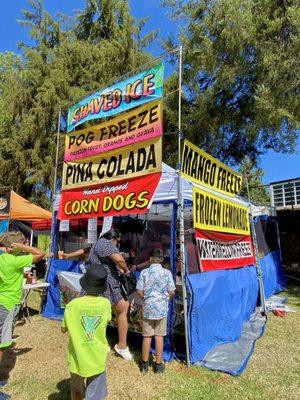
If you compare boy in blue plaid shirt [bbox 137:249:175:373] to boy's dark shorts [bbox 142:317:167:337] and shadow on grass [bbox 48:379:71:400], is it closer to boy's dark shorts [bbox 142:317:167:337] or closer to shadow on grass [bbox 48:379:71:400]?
boy's dark shorts [bbox 142:317:167:337]

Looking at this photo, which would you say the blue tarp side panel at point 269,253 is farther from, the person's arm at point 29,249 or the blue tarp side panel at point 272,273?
the person's arm at point 29,249

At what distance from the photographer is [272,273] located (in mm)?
10750

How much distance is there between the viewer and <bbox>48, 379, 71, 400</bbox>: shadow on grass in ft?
13.9

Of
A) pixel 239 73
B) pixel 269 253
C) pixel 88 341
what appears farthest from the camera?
pixel 239 73

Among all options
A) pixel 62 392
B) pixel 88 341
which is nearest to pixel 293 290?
pixel 62 392

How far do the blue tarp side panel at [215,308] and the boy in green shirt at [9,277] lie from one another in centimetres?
228

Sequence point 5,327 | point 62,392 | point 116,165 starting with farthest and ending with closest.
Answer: point 116,165 < point 62,392 < point 5,327

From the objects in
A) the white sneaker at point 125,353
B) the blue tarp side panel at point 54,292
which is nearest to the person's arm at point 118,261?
the white sneaker at point 125,353

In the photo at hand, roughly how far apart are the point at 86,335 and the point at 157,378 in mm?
1832

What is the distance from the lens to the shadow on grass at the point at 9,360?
4.90 m

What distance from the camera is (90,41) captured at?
19938mm

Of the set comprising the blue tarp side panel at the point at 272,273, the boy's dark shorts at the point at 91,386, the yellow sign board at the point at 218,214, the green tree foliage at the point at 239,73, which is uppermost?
the green tree foliage at the point at 239,73

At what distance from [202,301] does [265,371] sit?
3.98ft

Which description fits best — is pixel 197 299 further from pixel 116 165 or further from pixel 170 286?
pixel 116 165
